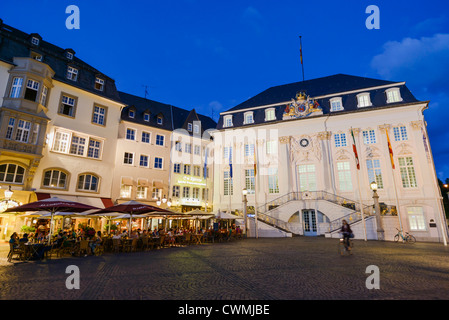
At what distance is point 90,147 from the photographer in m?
24.7

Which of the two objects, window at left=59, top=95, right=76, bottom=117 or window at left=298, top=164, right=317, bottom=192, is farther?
window at left=298, top=164, right=317, bottom=192

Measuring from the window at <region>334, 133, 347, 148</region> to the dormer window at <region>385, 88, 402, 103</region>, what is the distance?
5947 mm

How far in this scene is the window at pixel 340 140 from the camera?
30.1 m

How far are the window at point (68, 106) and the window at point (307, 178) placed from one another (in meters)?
25.6

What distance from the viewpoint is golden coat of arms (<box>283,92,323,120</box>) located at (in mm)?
31516

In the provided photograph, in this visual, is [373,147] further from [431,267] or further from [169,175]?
[169,175]

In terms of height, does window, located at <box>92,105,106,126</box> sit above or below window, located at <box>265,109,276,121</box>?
below

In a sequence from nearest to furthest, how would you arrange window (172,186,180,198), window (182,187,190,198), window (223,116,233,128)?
window (172,186,180,198) → window (182,187,190,198) → window (223,116,233,128)

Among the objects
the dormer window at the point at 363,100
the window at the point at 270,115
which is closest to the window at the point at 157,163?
the window at the point at 270,115

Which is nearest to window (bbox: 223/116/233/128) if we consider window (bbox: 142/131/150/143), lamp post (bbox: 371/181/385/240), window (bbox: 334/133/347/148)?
window (bbox: 142/131/150/143)

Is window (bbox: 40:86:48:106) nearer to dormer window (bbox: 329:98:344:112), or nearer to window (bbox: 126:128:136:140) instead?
window (bbox: 126:128:136:140)
